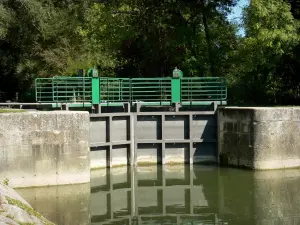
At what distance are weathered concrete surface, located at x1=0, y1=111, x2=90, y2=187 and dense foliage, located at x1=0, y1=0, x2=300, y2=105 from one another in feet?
32.8

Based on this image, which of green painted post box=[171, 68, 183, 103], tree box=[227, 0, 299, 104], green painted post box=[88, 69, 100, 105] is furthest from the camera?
tree box=[227, 0, 299, 104]

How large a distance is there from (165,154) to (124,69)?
1268 centimetres

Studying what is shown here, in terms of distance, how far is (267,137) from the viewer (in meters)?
14.1

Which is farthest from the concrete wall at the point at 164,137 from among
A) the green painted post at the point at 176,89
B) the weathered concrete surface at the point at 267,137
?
the weathered concrete surface at the point at 267,137

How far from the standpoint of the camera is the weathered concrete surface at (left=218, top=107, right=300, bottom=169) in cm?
1414

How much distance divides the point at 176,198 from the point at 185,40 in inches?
448

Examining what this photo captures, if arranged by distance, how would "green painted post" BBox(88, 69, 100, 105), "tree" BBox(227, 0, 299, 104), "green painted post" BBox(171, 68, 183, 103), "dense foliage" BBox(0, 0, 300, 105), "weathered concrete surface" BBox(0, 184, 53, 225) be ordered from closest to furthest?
"weathered concrete surface" BBox(0, 184, 53, 225)
"green painted post" BBox(88, 69, 100, 105)
"green painted post" BBox(171, 68, 183, 103)
"tree" BBox(227, 0, 299, 104)
"dense foliage" BBox(0, 0, 300, 105)

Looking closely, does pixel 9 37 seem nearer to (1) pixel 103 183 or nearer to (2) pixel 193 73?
(2) pixel 193 73

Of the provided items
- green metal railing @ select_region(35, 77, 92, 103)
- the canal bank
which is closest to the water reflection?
the canal bank

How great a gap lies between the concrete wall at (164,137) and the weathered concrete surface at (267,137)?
133cm

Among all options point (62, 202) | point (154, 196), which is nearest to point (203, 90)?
point (154, 196)

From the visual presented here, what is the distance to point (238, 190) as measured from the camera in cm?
1216

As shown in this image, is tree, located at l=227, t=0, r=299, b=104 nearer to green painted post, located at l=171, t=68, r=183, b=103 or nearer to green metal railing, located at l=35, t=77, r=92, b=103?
green painted post, located at l=171, t=68, r=183, b=103

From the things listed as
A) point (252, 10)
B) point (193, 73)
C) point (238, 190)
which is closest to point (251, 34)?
Answer: point (252, 10)
